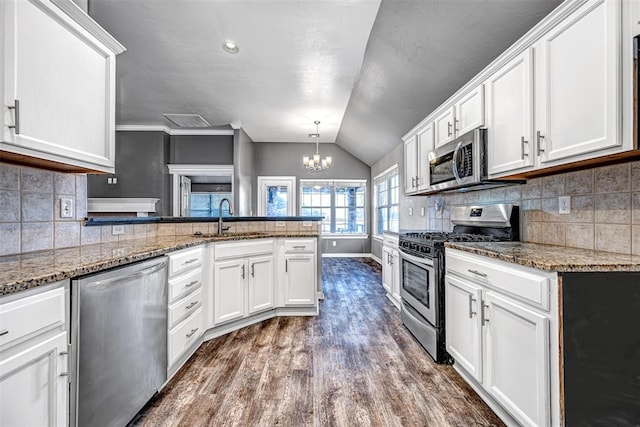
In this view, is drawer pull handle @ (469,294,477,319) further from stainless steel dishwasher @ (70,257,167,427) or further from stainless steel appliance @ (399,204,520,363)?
stainless steel dishwasher @ (70,257,167,427)

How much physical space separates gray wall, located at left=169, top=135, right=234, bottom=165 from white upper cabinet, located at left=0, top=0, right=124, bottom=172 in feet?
14.9

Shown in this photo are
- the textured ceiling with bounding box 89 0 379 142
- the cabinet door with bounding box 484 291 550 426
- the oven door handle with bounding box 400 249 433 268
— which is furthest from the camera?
the textured ceiling with bounding box 89 0 379 142

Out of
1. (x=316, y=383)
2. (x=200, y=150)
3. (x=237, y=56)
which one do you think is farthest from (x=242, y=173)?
(x=316, y=383)

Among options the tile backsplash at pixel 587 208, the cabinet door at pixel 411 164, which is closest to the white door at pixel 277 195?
the cabinet door at pixel 411 164

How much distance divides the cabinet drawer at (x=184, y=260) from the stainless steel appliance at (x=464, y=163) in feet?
7.01

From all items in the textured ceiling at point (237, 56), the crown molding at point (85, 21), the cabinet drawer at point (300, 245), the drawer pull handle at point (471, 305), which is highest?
the textured ceiling at point (237, 56)

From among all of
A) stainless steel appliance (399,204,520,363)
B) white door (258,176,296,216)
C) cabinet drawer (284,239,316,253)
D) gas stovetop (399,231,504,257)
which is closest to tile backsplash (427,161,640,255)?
stainless steel appliance (399,204,520,363)

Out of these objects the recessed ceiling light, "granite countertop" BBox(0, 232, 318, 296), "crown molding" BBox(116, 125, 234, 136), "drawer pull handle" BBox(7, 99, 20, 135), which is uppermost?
the recessed ceiling light

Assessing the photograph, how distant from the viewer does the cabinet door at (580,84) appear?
1316 mm

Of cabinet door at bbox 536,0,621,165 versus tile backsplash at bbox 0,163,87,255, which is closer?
cabinet door at bbox 536,0,621,165

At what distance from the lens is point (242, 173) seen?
614 cm

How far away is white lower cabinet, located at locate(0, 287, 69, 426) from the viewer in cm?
94

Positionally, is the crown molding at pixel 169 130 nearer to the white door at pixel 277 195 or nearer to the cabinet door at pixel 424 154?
the white door at pixel 277 195

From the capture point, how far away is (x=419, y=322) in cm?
258
